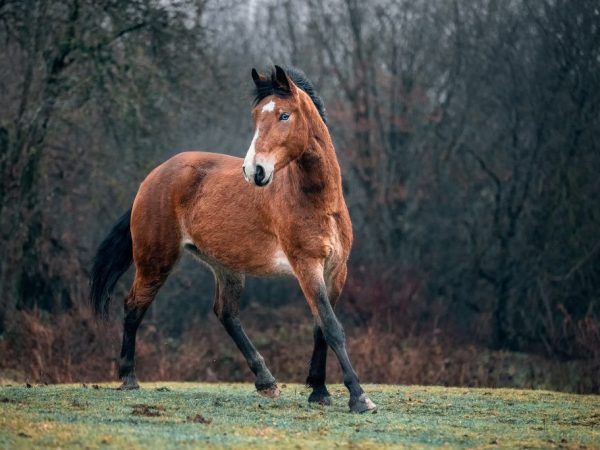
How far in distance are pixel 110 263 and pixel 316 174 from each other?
3.51m

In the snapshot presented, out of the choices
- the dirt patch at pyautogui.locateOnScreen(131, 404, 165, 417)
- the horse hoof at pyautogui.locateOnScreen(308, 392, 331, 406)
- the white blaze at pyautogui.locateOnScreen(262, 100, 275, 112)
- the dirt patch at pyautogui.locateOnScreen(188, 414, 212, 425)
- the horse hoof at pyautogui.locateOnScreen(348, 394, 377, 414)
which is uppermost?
the white blaze at pyautogui.locateOnScreen(262, 100, 275, 112)

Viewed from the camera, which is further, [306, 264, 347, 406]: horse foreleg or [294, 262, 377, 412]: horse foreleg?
[306, 264, 347, 406]: horse foreleg

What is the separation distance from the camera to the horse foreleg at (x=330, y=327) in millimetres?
8688

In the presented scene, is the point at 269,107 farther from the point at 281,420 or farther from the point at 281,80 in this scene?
the point at 281,420

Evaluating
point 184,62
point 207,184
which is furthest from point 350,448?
point 184,62

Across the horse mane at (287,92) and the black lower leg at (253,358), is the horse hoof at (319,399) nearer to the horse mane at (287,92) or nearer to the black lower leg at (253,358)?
the black lower leg at (253,358)

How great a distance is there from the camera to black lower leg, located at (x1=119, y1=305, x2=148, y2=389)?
10797 millimetres

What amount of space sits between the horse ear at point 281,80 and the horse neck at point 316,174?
46 cm

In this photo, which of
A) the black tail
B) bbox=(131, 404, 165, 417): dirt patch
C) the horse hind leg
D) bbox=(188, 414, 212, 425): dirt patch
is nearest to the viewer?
bbox=(188, 414, 212, 425): dirt patch

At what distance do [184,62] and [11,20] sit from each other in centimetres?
366

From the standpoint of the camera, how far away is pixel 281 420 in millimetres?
8023

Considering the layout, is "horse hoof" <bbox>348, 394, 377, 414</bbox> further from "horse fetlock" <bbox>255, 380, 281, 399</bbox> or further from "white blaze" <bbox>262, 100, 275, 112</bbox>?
"white blaze" <bbox>262, 100, 275, 112</bbox>

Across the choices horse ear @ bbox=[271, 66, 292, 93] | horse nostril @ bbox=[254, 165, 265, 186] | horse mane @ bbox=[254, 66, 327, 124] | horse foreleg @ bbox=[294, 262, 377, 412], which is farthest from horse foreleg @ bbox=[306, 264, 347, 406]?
horse ear @ bbox=[271, 66, 292, 93]

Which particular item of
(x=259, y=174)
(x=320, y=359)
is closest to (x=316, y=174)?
(x=259, y=174)
